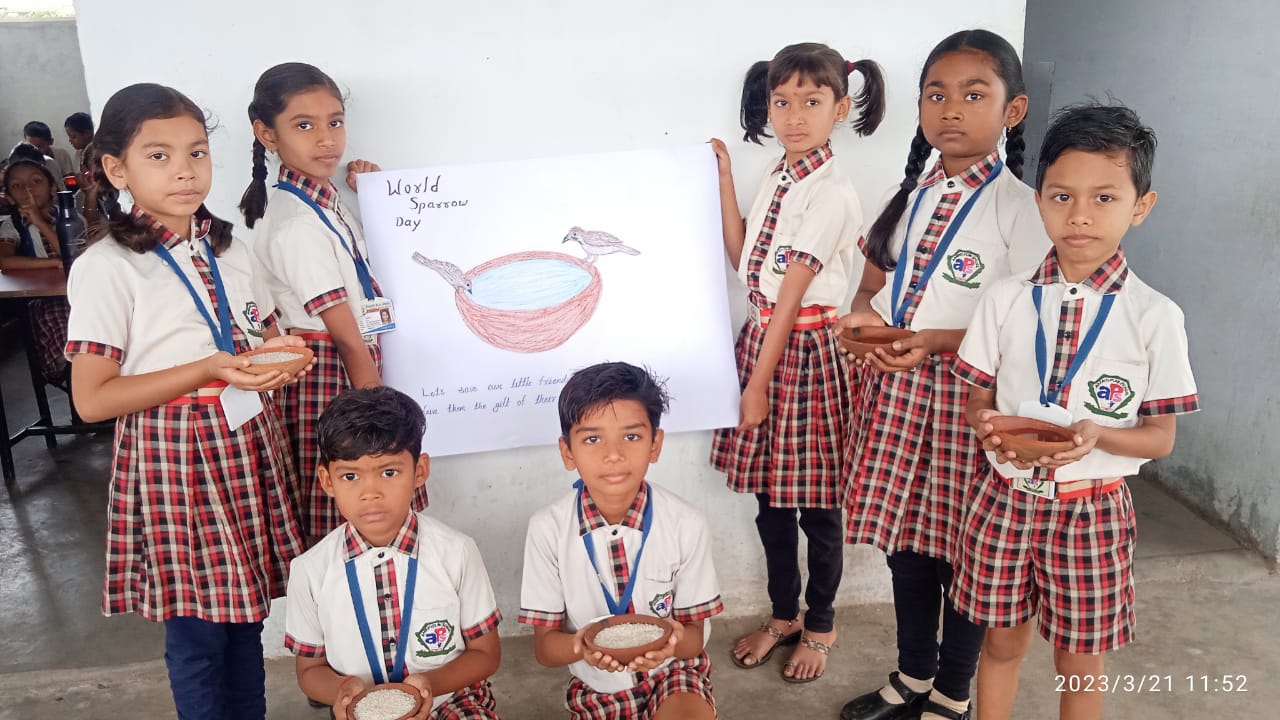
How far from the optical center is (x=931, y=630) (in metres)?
2.21

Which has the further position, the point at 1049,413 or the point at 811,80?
the point at 811,80

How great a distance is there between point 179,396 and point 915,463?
4.96 feet

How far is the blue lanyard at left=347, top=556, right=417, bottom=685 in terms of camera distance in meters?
1.79

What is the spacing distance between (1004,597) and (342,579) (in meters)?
1.28

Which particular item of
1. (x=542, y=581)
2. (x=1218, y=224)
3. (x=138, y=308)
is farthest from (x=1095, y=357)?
(x=1218, y=224)

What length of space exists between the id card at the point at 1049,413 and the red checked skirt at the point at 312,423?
147 centimetres

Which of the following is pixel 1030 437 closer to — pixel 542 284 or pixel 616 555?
pixel 616 555

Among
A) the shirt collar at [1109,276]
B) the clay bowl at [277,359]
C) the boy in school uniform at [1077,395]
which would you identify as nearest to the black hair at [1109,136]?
the boy in school uniform at [1077,395]

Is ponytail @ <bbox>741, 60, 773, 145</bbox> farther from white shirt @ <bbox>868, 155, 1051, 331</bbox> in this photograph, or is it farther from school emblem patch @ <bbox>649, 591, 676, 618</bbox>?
school emblem patch @ <bbox>649, 591, 676, 618</bbox>

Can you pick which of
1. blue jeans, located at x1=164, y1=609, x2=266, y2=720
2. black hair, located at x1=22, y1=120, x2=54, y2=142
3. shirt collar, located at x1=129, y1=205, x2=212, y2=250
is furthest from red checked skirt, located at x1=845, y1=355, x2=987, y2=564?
black hair, located at x1=22, y1=120, x2=54, y2=142

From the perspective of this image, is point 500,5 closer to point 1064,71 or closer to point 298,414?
point 298,414

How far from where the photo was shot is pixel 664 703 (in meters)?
1.82

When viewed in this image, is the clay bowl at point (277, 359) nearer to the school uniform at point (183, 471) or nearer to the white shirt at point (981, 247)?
the school uniform at point (183, 471)

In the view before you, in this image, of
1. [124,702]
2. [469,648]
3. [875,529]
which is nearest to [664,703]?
[469,648]
